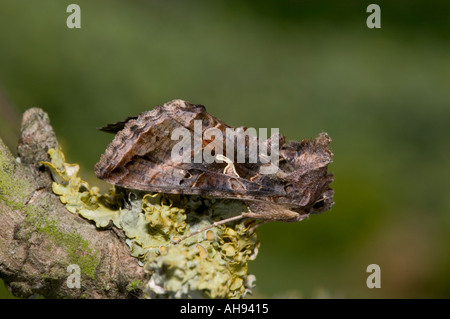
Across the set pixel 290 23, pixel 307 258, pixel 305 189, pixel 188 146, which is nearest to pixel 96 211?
pixel 188 146

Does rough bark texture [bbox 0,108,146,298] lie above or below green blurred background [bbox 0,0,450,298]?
below

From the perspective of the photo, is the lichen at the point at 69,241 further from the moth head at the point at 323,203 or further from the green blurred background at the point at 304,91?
the green blurred background at the point at 304,91

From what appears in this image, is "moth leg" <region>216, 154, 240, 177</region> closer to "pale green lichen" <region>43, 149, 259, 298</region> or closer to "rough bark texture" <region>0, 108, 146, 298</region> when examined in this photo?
"pale green lichen" <region>43, 149, 259, 298</region>

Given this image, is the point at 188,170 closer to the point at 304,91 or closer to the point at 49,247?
the point at 49,247

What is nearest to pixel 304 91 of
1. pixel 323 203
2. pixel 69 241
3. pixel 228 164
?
pixel 323 203

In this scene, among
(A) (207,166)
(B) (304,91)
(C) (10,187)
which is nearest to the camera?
(C) (10,187)

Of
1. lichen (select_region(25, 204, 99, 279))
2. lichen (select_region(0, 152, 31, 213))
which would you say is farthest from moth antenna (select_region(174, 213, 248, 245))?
lichen (select_region(0, 152, 31, 213))

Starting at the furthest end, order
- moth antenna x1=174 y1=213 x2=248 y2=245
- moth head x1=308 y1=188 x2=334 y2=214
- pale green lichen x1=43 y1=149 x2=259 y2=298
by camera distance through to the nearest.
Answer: moth head x1=308 y1=188 x2=334 y2=214 → moth antenna x1=174 y1=213 x2=248 y2=245 → pale green lichen x1=43 y1=149 x2=259 y2=298
